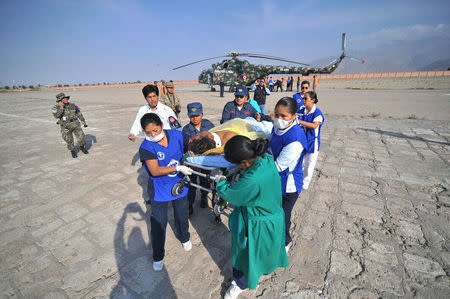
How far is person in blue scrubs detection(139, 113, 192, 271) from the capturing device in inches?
88.0

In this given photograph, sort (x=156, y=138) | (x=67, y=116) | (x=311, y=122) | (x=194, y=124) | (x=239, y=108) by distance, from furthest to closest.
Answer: (x=67, y=116)
(x=239, y=108)
(x=311, y=122)
(x=194, y=124)
(x=156, y=138)

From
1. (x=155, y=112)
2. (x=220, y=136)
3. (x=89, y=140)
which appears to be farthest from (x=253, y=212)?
(x=89, y=140)

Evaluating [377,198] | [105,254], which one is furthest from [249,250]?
[377,198]

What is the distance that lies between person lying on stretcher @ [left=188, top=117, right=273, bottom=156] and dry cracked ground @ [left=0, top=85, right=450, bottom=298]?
149 cm

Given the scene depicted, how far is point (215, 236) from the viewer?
10.4ft

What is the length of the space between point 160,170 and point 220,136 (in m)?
0.84

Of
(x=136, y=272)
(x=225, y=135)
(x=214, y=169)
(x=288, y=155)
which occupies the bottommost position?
(x=136, y=272)

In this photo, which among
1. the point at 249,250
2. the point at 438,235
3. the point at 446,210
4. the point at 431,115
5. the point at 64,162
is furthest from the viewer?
the point at 431,115

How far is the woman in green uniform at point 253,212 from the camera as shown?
1.66m

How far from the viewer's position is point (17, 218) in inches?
147

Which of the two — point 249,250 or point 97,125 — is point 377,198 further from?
point 97,125

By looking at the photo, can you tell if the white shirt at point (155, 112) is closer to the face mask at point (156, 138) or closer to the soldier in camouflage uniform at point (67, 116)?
the face mask at point (156, 138)

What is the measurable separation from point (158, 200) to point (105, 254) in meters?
1.35

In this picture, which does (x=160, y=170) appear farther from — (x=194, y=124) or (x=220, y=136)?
(x=194, y=124)
